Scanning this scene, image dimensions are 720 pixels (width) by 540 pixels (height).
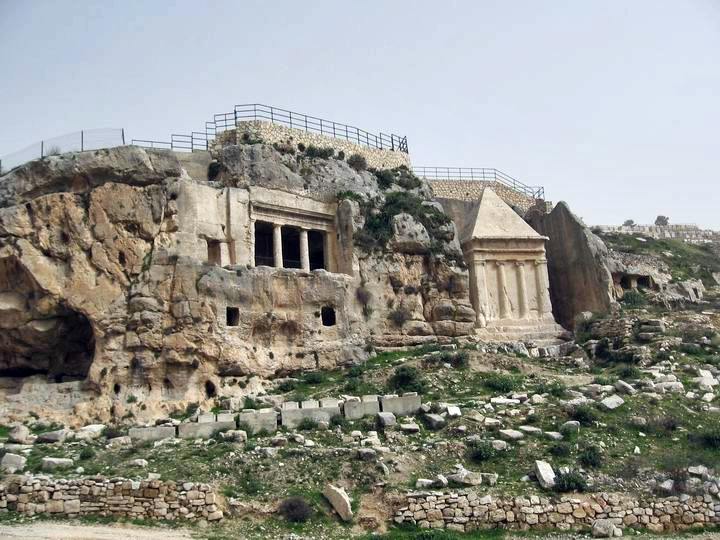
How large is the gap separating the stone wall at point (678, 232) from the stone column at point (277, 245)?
95.5ft

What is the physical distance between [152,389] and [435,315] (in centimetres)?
1201

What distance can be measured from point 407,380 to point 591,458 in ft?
24.1

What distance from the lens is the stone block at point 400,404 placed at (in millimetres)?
21203

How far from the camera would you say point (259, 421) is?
67.5 ft

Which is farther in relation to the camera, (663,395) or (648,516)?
(663,395)

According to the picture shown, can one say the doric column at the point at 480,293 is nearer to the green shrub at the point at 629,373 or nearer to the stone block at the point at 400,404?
the green shrub at the point at 629,373

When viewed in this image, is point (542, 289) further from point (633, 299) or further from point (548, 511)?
point (548, 511)

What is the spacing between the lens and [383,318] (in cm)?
3020

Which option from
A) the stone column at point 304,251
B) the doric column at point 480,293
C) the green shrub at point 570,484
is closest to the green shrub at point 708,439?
the green shrub at point 570,484

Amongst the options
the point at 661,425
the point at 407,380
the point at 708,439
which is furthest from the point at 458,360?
the point at 708,439

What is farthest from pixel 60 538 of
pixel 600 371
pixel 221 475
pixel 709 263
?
pixel 709 263

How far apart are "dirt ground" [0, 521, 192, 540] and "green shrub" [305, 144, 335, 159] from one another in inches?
810

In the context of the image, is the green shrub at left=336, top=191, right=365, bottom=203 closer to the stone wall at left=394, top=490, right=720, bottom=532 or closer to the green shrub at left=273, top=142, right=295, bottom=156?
the green shrub at left=273, top=142, right=295, bottom=156

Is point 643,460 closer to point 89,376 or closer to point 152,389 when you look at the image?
point 152,389
